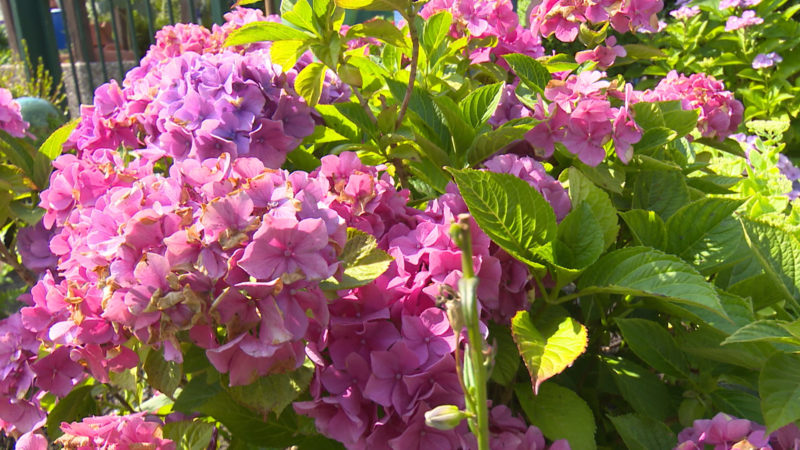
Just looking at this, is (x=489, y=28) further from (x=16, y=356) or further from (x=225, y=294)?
(x=16, y=356)

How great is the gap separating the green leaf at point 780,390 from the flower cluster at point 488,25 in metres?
0.77

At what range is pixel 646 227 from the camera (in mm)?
→ 1056

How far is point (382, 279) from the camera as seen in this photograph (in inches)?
34.1

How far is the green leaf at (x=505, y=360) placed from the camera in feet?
2.99

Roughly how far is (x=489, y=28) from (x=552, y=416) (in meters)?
0.80

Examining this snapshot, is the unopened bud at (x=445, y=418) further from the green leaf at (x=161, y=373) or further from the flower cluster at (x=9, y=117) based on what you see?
the flower cluster at (x=9, y=117)

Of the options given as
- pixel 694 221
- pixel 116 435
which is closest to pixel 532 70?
pixel 694 221

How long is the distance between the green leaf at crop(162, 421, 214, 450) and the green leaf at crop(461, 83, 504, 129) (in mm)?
625

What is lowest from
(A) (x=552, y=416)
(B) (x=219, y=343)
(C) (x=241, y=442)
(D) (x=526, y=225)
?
(C) (x=241, y=442)

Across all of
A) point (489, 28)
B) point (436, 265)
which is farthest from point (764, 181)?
point (436, 265)

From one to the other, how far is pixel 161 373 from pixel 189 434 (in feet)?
0.50

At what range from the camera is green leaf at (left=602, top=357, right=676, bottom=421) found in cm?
102

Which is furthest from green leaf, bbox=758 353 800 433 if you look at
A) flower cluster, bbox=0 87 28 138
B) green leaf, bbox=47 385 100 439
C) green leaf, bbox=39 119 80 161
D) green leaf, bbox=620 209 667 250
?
flower cluster, bbox=0 87 28 138

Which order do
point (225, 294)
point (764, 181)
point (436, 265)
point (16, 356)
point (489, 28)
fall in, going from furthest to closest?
point (764, 181), point (489, 28), point (16, 356), point (436, 265), point (225, 294)
